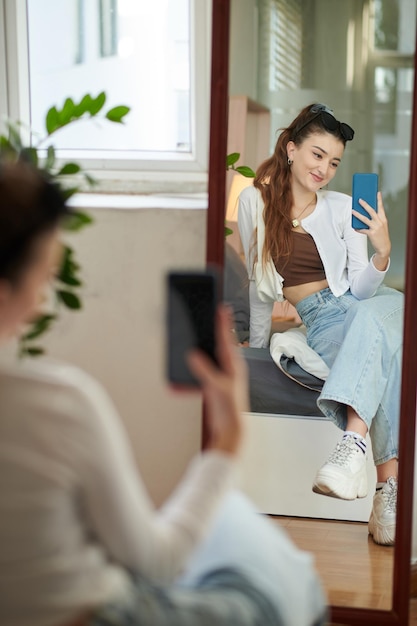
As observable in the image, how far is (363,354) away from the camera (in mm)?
1988

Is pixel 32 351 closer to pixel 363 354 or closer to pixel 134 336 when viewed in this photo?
pixel 134 336

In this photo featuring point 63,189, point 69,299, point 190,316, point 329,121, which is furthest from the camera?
point 329,121

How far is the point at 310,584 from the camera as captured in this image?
126 cm

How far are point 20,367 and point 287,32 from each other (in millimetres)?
1205

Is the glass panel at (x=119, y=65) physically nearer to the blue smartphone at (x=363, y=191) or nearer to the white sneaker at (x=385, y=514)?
the blue smartphone at (x=363, y=191)

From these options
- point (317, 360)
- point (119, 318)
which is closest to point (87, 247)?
point (119, 318)

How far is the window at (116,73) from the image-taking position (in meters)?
2.60

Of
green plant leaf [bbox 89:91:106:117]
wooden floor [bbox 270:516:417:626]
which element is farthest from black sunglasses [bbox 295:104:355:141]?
wooden floor [bbox 270:516:417:626]

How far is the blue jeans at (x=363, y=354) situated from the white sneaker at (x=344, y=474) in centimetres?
4

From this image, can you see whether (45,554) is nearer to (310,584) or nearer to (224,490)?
(224,490)

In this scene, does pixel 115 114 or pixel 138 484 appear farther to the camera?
pixel 115 114

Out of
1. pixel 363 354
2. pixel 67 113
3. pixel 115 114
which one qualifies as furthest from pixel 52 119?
pixel 363 354

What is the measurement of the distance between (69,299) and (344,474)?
0.72 metres

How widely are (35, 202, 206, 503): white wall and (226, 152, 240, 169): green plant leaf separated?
0.36m
